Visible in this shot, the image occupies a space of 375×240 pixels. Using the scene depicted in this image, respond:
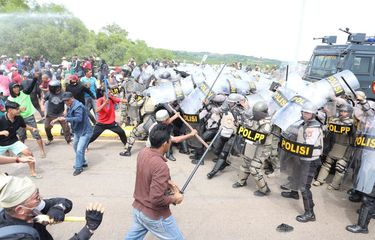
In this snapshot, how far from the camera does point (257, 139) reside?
5074 millimetres

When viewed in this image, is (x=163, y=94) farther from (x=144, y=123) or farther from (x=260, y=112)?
(x=260, y=112)

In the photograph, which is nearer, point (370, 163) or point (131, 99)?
point (370, 163)

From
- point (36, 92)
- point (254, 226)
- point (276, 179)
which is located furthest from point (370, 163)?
point (36, 92)

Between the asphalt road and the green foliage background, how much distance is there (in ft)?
57.1

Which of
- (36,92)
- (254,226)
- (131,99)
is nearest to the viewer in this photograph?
(254,226)

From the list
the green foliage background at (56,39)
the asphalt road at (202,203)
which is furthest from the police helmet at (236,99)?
the green foliage background at (56,39)

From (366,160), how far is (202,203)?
2419 mm

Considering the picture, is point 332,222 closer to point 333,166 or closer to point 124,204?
point 333,166

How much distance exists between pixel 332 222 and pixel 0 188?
4.30m

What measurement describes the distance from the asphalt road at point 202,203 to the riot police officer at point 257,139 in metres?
0.49

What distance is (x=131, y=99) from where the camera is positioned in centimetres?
842

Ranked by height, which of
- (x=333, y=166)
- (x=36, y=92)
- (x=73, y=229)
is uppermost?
(x=36, y=92)

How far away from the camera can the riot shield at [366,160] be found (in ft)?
13.6

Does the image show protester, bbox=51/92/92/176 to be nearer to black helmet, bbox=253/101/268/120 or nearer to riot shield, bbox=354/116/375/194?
black helmet, bbox=253/101/268/120
